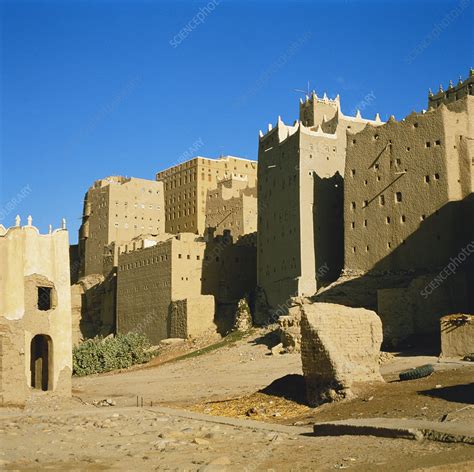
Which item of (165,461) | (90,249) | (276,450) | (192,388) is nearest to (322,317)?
(276,450)

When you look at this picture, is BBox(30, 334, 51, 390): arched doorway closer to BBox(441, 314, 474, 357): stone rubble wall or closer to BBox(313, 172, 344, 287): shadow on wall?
BBox(441, 314, 474, 357): stone rubble wall

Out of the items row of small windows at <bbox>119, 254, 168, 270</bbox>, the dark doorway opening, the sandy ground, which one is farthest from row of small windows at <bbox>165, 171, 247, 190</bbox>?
the dark doorway opening

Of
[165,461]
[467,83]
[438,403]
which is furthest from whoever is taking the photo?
A: [467,83]

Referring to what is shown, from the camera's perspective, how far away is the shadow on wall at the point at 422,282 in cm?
3528

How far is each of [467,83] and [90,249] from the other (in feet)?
131

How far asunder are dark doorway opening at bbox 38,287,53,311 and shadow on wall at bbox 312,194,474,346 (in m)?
17.7

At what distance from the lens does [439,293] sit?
1414 inches

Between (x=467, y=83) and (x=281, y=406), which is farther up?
(x=467, y=83)

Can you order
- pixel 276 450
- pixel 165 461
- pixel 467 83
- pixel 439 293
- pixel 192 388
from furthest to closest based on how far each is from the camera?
pixel 467 83 < pixel 439 293 < pixel 192 388 < pixel 276 450 < pixel 165 461

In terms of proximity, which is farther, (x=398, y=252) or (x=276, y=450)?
(x=398, y=252)

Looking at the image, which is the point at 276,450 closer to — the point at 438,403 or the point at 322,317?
the point at 438,403

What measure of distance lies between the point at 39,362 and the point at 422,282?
1974cm

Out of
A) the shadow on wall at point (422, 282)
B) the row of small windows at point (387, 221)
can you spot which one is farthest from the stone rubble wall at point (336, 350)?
the row of small windows at point (387, 221)

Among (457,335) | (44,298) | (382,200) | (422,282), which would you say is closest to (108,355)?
(382,200)
